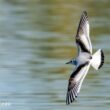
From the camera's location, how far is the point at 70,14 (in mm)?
12695

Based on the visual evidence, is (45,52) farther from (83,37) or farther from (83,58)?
(83,58)

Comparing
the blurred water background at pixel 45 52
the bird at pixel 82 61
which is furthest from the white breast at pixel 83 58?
the blurred water background at pixel 45 52

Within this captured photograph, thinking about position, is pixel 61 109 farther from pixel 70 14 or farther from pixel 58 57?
pixel 70 14

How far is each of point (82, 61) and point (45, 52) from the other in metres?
4.56

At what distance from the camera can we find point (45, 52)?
9.97 meters

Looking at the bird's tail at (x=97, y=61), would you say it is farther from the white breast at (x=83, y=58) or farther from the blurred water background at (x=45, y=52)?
the blurred water background at (x=45, y=52)

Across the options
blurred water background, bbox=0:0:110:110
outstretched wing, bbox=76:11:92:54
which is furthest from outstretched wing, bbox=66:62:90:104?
blurred water background, bbox=0:0:110:110

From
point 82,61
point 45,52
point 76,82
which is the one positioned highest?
point 82,61

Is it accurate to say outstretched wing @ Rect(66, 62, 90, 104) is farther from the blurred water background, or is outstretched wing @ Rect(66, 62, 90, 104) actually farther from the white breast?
the blurred water background

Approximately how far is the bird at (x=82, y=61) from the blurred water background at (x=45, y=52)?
190cm

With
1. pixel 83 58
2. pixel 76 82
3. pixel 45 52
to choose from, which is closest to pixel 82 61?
pixel 83 58

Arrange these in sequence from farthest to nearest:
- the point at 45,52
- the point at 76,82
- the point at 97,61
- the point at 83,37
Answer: the point at 45,52 < the point at 83,37 < the point at 76,82 < the point at 97,61

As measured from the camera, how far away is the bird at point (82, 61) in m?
5.41

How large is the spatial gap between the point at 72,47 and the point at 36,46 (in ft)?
1.65
